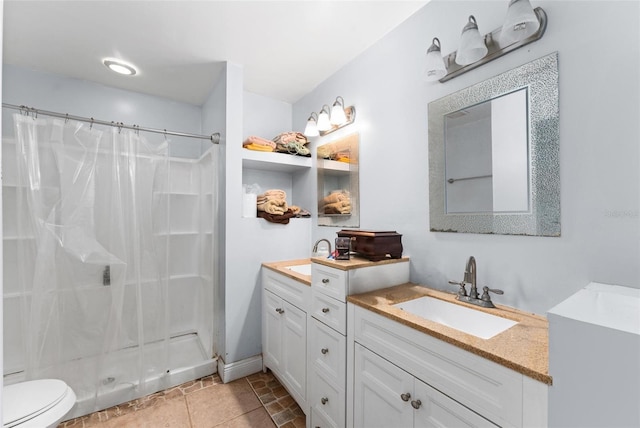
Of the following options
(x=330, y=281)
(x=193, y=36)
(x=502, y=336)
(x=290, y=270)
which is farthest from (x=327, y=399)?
(x=193, y=36)

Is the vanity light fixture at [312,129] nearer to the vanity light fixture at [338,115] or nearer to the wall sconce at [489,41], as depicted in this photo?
the vanity light fixture at [338,115]

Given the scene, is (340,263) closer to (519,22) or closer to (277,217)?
(277,217)

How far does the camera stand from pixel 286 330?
1.84 meters

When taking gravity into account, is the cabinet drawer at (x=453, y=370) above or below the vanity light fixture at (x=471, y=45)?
below

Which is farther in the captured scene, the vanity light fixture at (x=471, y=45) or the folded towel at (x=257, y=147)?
the folded towel at (x=257, y=147)

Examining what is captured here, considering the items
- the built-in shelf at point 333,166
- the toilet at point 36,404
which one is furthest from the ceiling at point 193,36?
the toilet at point 36,404

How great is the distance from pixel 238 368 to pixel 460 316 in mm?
1621

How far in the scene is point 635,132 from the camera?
94cm

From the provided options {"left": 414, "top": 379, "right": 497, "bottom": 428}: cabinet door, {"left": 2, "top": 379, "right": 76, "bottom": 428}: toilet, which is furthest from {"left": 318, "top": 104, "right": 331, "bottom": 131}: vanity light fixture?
{"left": 2, "top": 379, "right": 76, "bottom": 428}: toilet

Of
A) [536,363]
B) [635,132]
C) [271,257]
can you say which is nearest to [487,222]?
[635,132]

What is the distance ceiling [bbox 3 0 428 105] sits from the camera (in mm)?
1586

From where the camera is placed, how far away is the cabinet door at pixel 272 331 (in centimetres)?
192

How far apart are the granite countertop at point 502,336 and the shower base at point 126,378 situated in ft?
4.91

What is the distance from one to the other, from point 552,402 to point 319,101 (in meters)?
2.33
